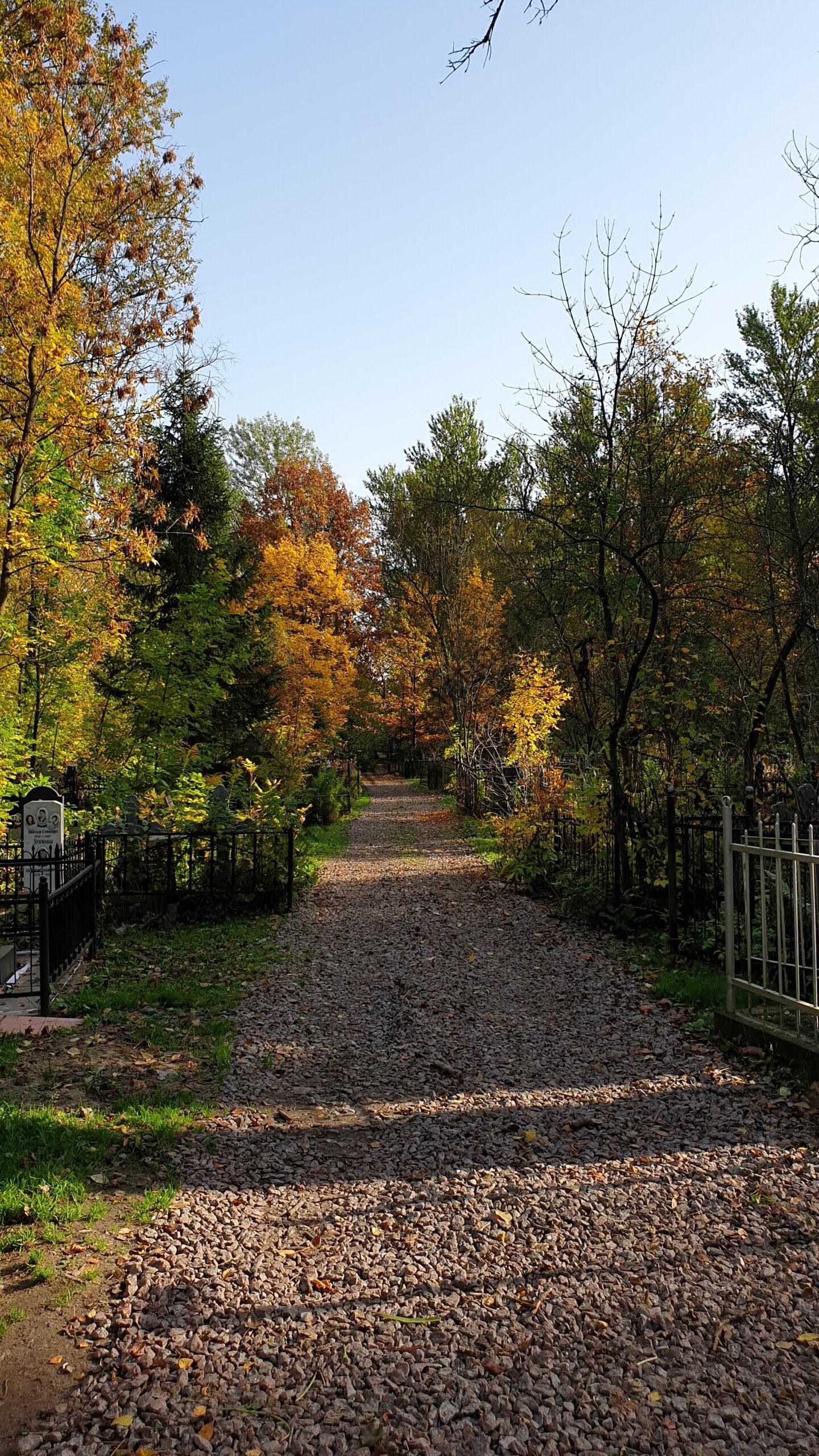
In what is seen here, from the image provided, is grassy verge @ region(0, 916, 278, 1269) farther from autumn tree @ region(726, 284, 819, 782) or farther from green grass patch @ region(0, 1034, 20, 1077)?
autumn tree @ region(726, 284, 819, 782)

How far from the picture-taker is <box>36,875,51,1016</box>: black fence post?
598 centimetres

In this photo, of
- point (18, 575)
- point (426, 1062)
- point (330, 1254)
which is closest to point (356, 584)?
point (18, 575)

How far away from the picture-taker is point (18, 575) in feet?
29.9

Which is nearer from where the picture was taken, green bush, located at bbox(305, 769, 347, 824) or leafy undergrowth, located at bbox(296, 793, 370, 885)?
leafy undergrowth, located at bbox(296, 793, 370, 885)

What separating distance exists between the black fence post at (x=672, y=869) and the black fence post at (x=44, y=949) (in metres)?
5.24

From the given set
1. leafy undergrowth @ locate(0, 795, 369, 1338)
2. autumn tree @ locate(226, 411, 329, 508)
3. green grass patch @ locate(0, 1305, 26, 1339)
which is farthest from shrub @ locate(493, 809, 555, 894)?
autumn tree @ locate(226, 411, 329, 508)

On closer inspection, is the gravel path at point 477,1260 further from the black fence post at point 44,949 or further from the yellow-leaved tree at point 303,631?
the yellow-leaved tree at point 303,631

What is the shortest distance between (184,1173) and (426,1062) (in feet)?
6.26

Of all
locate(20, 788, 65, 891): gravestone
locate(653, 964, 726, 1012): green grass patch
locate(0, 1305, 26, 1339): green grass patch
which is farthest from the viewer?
locate(20, 788, 65, 891): gravestone

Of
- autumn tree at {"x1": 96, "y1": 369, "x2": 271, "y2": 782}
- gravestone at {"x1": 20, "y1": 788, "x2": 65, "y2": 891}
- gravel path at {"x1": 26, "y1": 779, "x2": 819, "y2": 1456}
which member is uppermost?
autumn tree at {"x1": 96, "y1": 369, "x2": 271, "y2": 782}

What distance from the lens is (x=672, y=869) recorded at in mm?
7535

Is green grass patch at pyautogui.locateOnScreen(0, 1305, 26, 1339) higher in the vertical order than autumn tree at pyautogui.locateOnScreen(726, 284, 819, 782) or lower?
lower

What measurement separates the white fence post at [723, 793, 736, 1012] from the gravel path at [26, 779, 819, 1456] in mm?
488

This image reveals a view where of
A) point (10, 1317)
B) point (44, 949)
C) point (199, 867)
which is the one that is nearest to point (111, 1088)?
point (44, 949)
